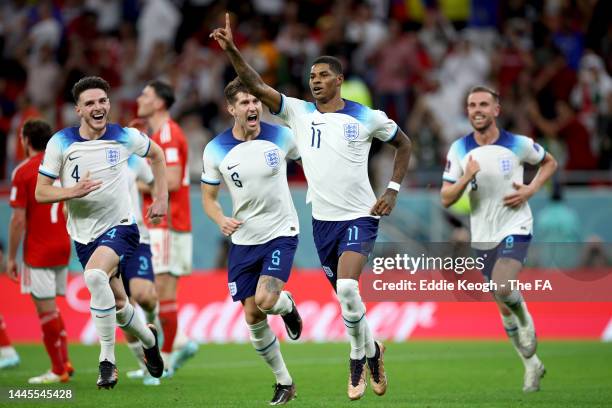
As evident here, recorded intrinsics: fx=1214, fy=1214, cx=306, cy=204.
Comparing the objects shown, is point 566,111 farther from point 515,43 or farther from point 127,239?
point 127,239

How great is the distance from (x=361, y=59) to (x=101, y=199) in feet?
41.7

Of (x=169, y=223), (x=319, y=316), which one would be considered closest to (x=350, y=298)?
(x=169, y=223)

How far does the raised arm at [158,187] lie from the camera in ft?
39.8

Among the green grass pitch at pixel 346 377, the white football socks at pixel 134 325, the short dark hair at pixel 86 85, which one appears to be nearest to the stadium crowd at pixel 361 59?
the green grass pitch at pixel 346 377

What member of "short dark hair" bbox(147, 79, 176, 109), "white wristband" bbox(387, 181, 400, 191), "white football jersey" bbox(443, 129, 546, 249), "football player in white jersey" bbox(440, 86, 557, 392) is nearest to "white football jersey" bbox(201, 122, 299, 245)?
"white wristband" bbox(387, 181, 400, 191)

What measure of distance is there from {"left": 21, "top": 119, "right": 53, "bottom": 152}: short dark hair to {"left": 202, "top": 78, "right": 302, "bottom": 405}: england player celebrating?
298 cm

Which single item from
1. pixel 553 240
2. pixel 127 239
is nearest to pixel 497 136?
pixel 127 239

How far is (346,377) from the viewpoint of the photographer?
47.1 ft

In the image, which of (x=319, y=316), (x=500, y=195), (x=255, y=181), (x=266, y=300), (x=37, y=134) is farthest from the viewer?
(x=319, y=316)

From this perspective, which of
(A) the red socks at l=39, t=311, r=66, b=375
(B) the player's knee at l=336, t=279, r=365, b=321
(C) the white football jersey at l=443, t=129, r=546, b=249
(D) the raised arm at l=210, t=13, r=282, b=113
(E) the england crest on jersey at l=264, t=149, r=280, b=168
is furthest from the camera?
(A) the red socks at l=39, t=311, r=66, b=375

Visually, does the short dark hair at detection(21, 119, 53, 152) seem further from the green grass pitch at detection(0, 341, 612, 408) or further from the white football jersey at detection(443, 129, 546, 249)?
the white football jersey at detection(443, 129, 546, 249)

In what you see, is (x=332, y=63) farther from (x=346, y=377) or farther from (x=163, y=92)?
(x=346, y=377)

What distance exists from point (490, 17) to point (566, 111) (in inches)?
155

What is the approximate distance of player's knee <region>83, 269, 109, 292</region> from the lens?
11.5 m
